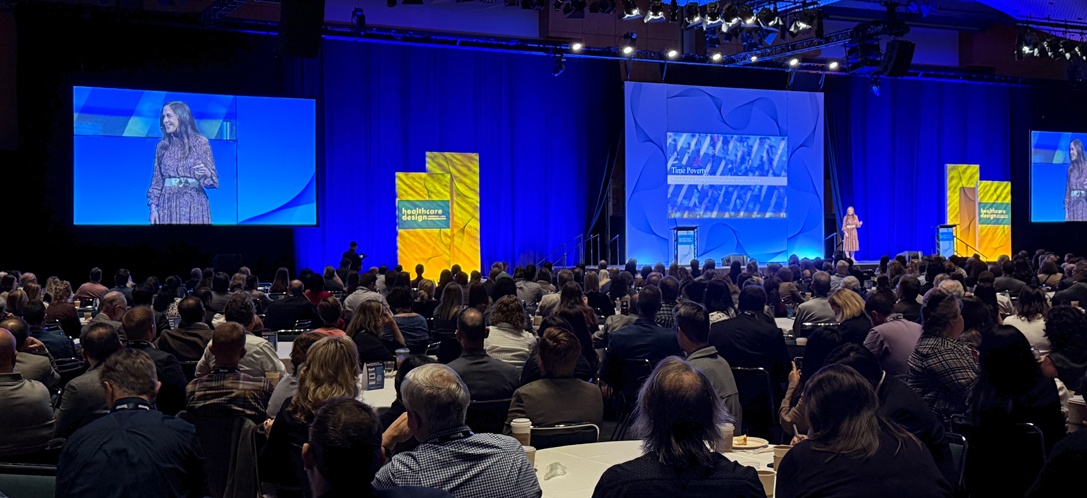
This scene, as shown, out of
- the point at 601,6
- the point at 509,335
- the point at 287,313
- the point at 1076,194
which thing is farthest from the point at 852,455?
the point at 1076,194

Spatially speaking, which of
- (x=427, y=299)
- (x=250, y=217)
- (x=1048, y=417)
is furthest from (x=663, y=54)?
(x=1048, y=417)

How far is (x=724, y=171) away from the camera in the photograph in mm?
→ 16906

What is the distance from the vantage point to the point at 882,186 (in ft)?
61.8

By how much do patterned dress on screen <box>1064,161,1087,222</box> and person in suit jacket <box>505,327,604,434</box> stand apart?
1926cm

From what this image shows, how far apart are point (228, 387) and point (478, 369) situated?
1034 millimetres

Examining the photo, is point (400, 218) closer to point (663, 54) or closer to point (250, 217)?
point (250, 217)

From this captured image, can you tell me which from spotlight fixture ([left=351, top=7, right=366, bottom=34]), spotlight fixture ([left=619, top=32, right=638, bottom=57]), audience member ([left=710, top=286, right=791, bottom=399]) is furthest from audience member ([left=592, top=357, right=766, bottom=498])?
spotlight fixture ([left=619, top=32, right=638, bottom=57])

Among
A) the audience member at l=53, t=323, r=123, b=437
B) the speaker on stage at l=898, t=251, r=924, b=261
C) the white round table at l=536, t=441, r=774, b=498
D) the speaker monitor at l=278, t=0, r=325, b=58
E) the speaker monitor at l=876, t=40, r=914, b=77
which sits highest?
the speaker monitor at l=876, t=40, r=914, b=77

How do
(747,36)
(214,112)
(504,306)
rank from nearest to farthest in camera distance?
(504,306) < (214,112) < (747,36)

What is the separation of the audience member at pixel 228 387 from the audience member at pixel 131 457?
749 millimetres

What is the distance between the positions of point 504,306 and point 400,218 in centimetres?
1002

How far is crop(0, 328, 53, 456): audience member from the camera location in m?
3.67

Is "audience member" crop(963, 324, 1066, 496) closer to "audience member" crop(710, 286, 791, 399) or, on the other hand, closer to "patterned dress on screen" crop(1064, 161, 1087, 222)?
"audience member" crop(710, 286, 791, 399)

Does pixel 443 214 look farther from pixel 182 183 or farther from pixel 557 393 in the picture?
pixel 557 393
